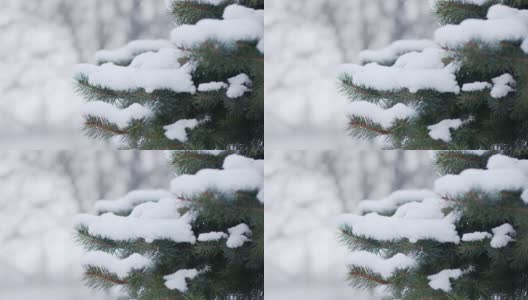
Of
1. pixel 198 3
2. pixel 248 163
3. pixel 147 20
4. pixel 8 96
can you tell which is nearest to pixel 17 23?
pixel 8 96

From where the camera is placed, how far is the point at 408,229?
185 centimetres

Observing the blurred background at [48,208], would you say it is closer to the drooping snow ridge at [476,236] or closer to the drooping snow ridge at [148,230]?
the drooping snow ridge at [148,230]

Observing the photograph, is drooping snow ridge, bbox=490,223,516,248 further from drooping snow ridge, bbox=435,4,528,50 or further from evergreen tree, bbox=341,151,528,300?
drooping snow ridge, bbox=435,4,528,50

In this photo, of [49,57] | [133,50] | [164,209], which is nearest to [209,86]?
[164,209]

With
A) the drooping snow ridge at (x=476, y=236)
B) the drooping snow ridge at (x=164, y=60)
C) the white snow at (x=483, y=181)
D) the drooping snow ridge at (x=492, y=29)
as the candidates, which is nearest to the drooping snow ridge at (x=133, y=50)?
the drooping snow ridge at (x=164, y=60)

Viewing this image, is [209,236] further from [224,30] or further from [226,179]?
[224,30]

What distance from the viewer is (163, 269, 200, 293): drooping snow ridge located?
67.1 inches

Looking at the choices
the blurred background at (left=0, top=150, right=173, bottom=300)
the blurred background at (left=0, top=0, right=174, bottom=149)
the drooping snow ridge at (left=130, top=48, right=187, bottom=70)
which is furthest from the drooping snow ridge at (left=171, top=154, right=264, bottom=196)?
the blurred background at (left=0, top=0, right=174, bottom=149)

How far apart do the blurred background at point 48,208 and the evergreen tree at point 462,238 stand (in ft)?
3.70

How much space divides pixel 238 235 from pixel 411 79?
705 mm

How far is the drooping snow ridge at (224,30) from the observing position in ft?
5.48

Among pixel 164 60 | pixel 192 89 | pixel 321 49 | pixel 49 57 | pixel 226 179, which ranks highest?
pixel 49 57

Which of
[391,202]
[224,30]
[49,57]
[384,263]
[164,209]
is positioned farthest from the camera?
[49,57]

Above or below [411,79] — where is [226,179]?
below
